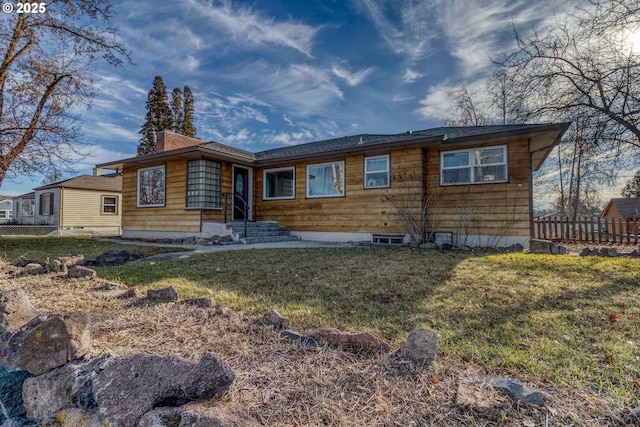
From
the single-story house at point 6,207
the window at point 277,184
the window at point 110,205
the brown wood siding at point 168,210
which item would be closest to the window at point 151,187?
the brown wood siding at point 168,210

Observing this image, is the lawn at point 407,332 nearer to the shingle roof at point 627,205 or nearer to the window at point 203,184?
the window at point 203,184

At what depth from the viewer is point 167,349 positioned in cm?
183

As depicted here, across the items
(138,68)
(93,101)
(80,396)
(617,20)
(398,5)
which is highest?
(398,5)

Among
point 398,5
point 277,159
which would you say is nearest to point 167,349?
point 277,159

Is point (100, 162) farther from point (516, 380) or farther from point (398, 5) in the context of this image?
point (516, 380)

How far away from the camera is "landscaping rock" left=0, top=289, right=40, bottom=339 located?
1915mm

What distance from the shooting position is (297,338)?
6.38 feet

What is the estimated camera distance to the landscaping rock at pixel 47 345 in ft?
5.16

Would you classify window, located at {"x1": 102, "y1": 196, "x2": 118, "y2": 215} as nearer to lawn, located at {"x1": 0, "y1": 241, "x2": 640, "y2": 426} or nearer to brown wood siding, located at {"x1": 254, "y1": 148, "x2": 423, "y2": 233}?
brown wood siding, located at {"x1": 254, "y1": 148, "x2": 423, "y2": 233}

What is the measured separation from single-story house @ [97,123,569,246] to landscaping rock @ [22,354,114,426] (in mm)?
7449

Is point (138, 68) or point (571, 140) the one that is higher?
point (138, 68)

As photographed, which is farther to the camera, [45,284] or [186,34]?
[186,34]

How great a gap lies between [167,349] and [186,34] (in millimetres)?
9707

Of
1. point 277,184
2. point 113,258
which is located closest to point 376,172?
point 277,184
